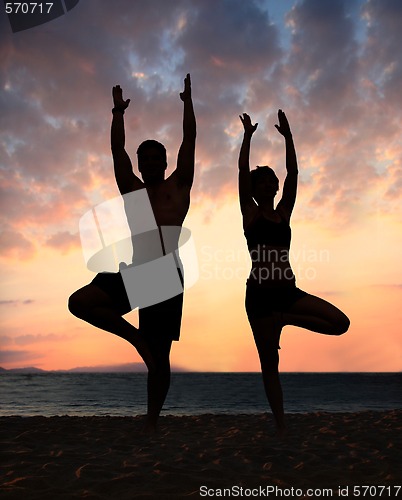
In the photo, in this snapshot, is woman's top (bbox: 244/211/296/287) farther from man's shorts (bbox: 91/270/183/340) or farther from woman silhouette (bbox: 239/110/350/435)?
→ man's shorts (bbox: 91/270/183/340)

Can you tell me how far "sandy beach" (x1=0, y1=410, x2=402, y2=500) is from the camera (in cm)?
340

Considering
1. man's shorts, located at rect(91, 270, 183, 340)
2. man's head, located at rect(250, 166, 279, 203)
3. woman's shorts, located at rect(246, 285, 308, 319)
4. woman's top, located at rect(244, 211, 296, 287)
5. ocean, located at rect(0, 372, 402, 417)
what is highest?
man's head, located at rect(250, 166, 279, 203)

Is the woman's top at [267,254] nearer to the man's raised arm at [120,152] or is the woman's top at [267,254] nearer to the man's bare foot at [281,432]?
the man's raised arm at [120,152]

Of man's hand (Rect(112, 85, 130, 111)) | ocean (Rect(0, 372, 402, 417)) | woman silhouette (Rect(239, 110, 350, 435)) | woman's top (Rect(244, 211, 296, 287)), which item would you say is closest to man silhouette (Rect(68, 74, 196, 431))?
man's hand (Rect(112, 85, 130, 111))

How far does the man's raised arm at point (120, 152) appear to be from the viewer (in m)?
5.38

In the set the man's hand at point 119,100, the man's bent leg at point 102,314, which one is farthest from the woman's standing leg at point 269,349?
the man's hand at point 119,100

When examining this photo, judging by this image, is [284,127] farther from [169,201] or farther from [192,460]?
[192,460]

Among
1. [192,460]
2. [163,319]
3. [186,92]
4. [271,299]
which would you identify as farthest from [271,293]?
[186,92]

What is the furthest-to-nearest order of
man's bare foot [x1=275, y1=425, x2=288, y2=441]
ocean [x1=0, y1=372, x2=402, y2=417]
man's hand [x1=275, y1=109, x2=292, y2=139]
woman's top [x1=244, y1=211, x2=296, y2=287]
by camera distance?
ocean [x1=0, y1=372, x2=402, y2=417] → man's hand [x1=275, y1=109, x2=292, y2=139] → man's bare foot [x1=275, y1=425, x2=288, y2=441] → woman's top [x1=244, y1=211, x2=296, y2=287]

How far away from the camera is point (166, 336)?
5.34 m

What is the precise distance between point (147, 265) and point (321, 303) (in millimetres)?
1847

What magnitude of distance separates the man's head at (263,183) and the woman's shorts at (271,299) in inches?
41.0

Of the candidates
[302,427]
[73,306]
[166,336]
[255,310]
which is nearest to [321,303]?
[255,310]

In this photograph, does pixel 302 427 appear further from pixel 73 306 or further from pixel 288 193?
pixel 73 306
